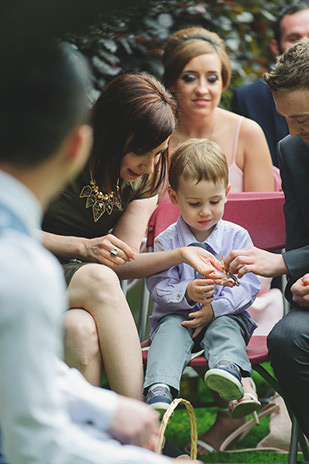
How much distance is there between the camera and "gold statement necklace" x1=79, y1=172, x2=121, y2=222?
311cm

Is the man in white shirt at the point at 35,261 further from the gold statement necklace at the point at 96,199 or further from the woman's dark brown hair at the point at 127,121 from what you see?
the gold statement necklace at the point at 96,199

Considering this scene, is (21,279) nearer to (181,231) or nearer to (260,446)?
(181,231)

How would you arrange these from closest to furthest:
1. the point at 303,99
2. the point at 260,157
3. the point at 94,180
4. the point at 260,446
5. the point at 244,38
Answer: the point at 303,99, the point at 94,180, the point at 260,446, the point at 260,157, the point at 244,38

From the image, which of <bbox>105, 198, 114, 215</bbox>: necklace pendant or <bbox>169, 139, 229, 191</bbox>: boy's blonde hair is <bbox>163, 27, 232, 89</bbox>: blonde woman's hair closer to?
<bbox>169, 139, 229, 191</bbox>: boy's blonde hair

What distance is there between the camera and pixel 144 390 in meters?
2.66

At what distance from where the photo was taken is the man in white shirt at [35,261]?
1.17m

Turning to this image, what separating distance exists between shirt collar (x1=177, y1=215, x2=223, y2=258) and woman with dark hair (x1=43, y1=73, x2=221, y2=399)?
178 mm

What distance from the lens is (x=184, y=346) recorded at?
284cm

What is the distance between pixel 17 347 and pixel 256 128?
10.2 feet

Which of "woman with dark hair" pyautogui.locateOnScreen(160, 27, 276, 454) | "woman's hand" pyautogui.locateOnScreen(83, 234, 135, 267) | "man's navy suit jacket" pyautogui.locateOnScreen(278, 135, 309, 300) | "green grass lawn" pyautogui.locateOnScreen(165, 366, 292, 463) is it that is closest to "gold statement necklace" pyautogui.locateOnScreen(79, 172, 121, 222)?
"woman's hand" pyautogui.locateOnScreen(83, 234, 135, 267)

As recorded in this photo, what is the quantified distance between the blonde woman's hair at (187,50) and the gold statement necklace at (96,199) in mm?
1259

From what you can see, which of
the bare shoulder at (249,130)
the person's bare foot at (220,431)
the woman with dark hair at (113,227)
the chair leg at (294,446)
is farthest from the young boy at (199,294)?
the bare shoulder at (249,130)

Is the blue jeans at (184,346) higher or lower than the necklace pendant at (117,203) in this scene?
lower

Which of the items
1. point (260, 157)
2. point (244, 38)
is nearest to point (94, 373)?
point (260, 157)
